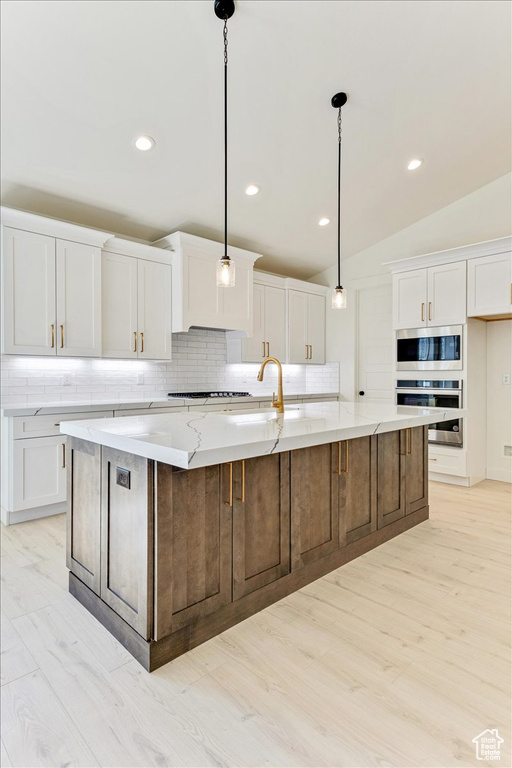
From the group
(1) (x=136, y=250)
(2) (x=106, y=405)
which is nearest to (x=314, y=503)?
(2) (x=106, y=405)

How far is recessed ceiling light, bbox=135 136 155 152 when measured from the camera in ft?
10.5

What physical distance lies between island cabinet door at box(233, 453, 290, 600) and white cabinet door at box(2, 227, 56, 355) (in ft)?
8.15

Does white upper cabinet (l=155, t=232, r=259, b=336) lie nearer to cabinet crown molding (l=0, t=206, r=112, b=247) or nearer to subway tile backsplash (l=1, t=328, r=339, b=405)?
subway tile backsplash (l=1, t=328, r=339, b=405)

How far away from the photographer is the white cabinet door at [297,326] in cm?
575

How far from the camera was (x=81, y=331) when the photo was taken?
376 centimetres

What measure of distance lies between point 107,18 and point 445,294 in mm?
3736

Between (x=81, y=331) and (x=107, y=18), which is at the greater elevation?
(x=107, y=18)

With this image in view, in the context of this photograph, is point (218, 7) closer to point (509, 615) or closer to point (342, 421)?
point (342, 421)

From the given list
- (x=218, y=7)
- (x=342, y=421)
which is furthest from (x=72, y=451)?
(x=218, y=7)

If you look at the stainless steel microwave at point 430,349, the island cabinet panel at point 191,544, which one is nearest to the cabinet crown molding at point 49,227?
the island cabinet panel at point 191,544

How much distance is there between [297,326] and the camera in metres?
5.84

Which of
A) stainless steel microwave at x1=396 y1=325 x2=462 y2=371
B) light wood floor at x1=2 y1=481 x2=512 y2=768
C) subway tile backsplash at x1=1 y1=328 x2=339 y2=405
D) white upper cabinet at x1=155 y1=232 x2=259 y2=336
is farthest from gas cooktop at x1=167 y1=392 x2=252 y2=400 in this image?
light wood floor at x1=2 y1=481 x2=512 y2=768

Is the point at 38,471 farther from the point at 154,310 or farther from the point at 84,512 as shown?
the point at 154,310

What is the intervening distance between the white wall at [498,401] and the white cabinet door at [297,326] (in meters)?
2.30
